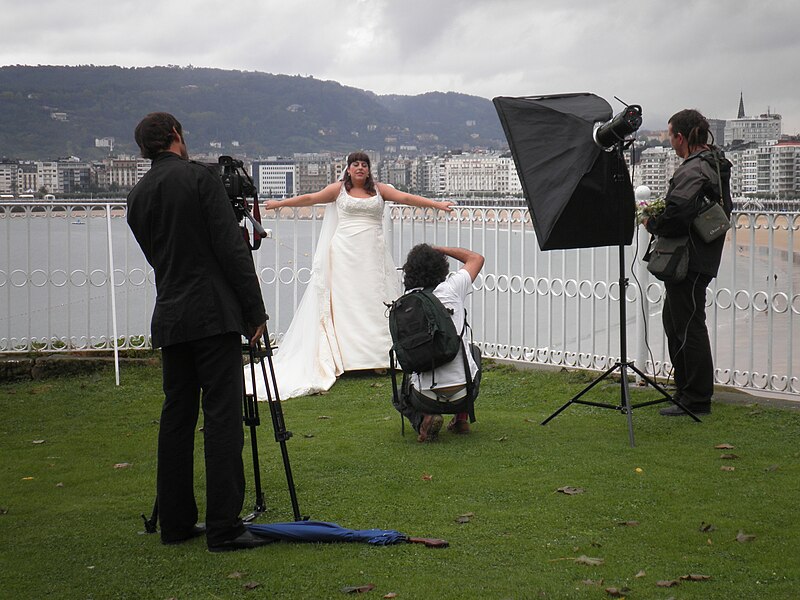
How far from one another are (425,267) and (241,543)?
2845 mm

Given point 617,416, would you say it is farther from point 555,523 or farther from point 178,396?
point 178,396

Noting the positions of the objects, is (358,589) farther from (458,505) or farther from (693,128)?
(693,128)

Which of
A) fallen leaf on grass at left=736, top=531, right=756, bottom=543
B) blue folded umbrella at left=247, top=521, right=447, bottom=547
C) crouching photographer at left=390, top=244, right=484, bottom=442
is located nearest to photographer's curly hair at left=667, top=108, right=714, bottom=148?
crouching photographer at left=390, top=244, right=484, bottom=442

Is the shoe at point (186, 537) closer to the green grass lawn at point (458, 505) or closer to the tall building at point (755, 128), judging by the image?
the green grass lawn at point (458, 505)

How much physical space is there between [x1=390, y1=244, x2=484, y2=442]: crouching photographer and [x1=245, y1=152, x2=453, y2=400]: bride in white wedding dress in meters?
2.96

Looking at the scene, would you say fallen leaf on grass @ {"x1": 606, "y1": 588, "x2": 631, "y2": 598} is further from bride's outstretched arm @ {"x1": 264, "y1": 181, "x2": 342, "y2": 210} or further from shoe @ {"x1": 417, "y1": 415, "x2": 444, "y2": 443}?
bride's outstretched arm @ {"x1": 264, "y1": 181, "x2": 342, "y2": 210}

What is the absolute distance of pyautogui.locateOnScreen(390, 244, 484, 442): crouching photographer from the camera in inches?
283

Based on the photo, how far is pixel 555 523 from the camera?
5.37 meters

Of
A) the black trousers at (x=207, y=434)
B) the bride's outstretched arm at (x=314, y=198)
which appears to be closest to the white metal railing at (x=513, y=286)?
the bride's outstretched arm at (x=314, y=198)

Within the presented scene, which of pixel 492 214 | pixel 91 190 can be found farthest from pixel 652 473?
pixel 91 190

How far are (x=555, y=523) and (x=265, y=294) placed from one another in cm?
864

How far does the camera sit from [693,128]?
7738 mm

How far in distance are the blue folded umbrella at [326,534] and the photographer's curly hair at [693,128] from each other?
13.6ft

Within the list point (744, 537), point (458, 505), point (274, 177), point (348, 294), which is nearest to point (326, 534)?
point (458, 505)
